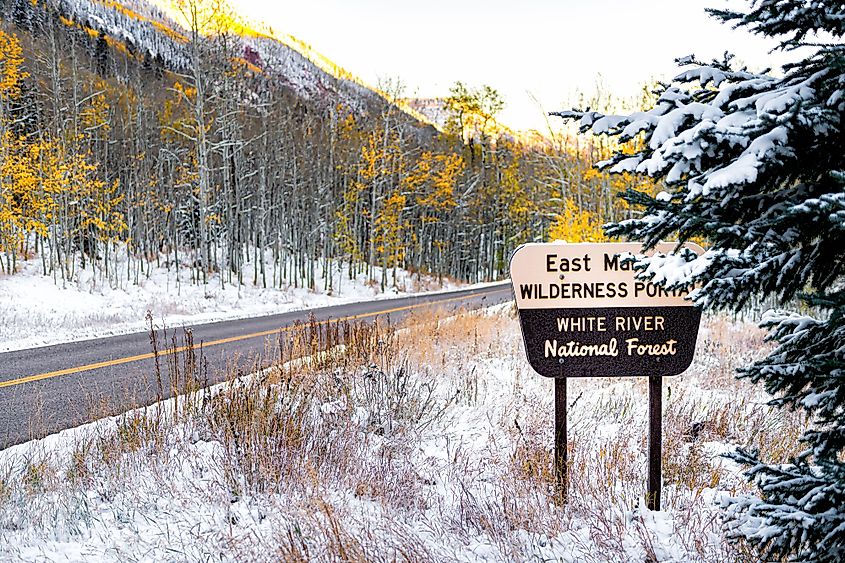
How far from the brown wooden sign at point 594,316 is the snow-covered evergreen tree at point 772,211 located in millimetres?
1576

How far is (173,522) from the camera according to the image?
3.30m

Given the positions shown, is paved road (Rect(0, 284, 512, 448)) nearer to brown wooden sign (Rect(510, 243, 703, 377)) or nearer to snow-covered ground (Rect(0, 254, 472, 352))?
snow-covered ground (Rect(0, 254, 472, 352))

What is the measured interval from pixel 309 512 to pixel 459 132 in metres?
47.8

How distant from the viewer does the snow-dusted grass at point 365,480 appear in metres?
3.09

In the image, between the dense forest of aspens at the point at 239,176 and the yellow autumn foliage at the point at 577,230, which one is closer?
the yellow autumn foliage at the point at 577,230

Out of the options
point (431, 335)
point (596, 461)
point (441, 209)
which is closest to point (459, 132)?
point (441, 209)

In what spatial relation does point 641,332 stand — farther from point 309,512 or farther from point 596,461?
point 309,512

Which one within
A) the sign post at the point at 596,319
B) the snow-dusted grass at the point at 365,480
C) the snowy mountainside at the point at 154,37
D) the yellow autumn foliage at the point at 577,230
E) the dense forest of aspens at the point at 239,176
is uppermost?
the snowy mountainside at the point at 154,37

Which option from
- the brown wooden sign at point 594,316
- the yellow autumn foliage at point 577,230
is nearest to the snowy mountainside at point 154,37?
the yellow autumn foliage at point 577,230

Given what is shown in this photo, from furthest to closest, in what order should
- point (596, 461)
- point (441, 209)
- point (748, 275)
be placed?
1. point (441, 209)
2. point (596, 461)
3. point (748, 275)

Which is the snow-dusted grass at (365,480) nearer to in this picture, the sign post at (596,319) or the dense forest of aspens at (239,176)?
the sign post at (596,319)

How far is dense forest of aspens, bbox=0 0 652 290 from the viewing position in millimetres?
23844

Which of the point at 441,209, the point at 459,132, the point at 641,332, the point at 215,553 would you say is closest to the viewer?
the point at 215,553

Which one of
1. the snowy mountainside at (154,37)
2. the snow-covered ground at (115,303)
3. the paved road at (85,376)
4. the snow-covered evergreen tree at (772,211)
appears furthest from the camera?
the snowy mountainside at (154,37)
